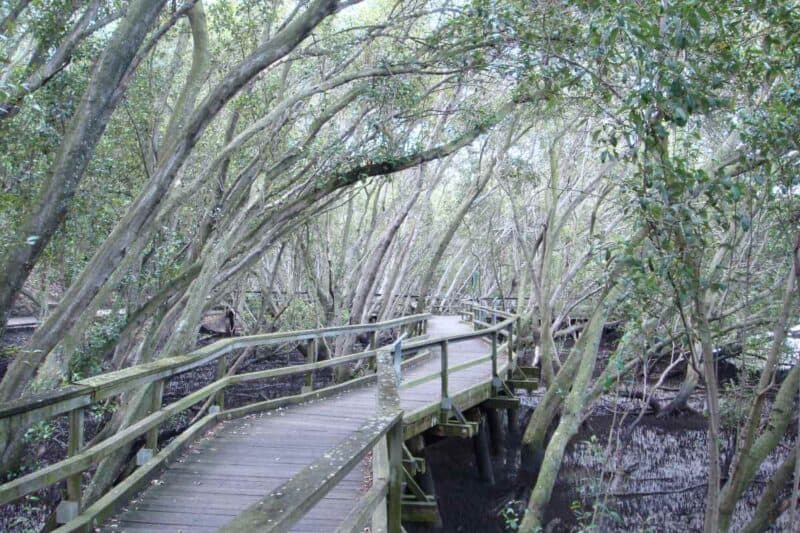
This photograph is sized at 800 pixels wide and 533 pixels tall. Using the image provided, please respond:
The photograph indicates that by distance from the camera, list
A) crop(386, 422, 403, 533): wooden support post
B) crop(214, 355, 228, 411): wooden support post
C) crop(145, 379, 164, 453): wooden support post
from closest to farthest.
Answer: crop(386, 422, 403, 533): wooden support post
crop(145, 379, 164, 453): wooden support post
crop(214, 355, 228, 411): wooden support post

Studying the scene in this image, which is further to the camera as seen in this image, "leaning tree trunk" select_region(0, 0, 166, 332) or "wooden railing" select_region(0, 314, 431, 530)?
"leaning tree trunk" select_region(0, 0, 166, 332)

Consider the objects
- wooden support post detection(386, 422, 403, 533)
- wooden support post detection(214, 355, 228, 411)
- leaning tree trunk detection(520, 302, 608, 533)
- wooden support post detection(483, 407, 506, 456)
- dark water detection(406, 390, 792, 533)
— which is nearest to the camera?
wooden support post detection(386, 422, 403, 533)

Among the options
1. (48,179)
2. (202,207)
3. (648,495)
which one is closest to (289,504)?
(48,179)

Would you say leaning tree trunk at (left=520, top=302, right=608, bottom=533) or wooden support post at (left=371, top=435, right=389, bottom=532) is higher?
wooden support post at (left=371, top=435, right=389, bottom=532)

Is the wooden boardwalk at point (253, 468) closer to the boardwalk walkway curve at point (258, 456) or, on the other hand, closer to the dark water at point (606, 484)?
the boardwalk walkway curve at point (258, 456)

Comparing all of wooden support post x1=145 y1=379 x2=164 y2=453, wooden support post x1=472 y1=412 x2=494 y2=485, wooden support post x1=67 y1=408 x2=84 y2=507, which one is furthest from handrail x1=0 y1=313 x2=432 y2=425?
wooden support post x1=472 y1=412 x2=494 y2=485

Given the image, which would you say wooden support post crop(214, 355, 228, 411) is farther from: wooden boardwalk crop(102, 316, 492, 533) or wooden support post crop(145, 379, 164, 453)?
wooden support post crop(145, 379, 164, 453)

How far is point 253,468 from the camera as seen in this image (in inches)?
211

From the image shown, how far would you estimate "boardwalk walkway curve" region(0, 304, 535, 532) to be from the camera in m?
2.74

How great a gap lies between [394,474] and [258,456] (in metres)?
2.58

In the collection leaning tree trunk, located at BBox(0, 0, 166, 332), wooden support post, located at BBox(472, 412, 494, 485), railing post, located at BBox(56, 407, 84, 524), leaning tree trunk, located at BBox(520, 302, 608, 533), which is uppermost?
leaning tree trunk, located at BBox(0, 0, 166, 332)

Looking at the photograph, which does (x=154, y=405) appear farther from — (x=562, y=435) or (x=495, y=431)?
(x=495, y=431)

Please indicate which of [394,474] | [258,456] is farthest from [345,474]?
[258,456]

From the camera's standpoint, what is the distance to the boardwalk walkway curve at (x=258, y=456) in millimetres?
2740
